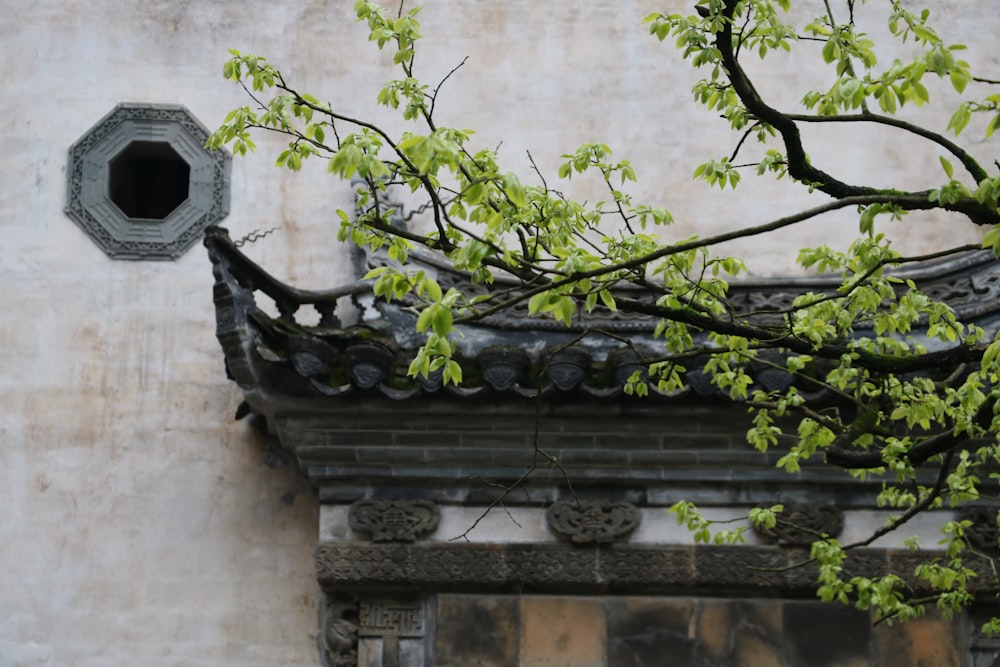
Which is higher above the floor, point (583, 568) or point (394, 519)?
point (394, 519)

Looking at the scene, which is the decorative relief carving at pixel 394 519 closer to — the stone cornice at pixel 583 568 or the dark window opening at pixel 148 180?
the stone cornice at pixel 583 568

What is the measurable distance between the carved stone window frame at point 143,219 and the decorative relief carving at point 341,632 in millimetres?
2157

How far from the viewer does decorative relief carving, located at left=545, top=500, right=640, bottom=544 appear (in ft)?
28.8

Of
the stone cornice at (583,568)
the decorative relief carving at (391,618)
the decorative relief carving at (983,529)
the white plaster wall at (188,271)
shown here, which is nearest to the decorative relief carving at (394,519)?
the stone cornice at (583,568)

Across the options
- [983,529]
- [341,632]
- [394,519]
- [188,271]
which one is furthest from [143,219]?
[983,529]

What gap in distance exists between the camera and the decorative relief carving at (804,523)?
346 inches

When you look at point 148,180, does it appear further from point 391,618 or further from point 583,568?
point 583,568

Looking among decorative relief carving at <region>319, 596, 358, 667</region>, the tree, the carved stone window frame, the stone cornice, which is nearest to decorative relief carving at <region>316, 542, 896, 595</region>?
the stone cornice

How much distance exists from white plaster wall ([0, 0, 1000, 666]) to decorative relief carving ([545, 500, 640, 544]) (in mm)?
1285

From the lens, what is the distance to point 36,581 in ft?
30.0

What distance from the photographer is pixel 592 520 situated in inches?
347

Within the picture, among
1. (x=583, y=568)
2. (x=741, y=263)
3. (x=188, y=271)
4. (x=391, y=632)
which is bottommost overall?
(x=391, y=632)

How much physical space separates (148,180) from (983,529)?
509 cm

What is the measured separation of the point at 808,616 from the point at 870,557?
0.41 metres
